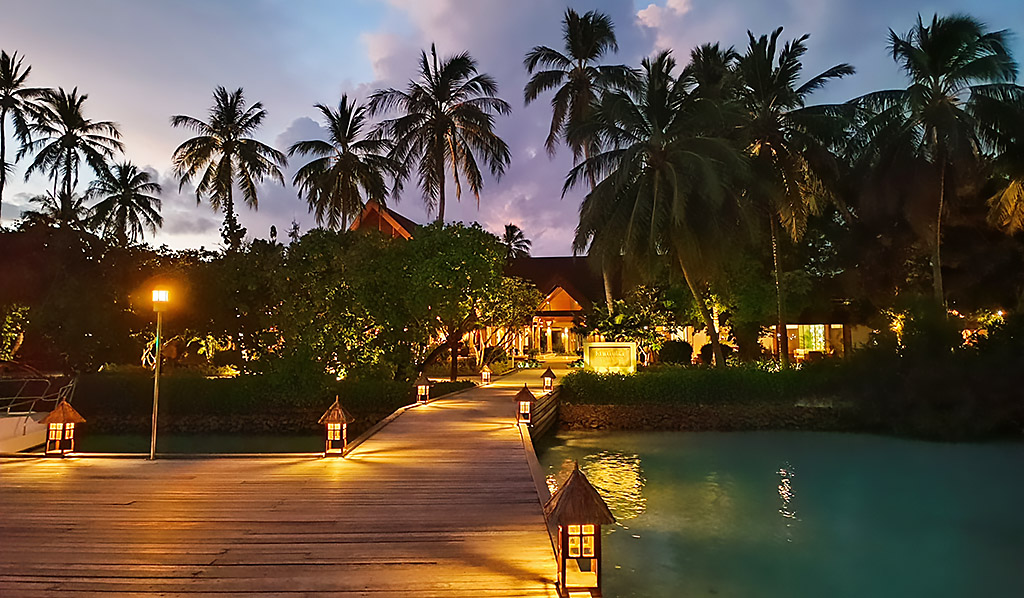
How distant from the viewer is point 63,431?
9531 millimetres

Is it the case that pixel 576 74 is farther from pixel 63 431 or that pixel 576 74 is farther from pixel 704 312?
pixel 63 431

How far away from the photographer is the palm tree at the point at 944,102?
→ 18.6 m

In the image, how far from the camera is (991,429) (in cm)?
1661

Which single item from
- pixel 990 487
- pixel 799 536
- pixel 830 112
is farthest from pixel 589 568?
pixel 830 112

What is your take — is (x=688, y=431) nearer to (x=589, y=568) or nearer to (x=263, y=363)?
(x=263, y=363)

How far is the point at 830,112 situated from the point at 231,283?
19.7 meters

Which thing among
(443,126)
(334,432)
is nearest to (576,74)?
(443,126)

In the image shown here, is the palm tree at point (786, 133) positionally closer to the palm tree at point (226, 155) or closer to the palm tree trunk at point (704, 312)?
the palm tree trunk at point (704, 312)

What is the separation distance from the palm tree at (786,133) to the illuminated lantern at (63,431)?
18.5 m

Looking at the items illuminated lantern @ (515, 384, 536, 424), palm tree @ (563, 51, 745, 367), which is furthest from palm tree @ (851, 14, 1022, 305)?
illuminated lantern @ (515, 384, 536, 424)

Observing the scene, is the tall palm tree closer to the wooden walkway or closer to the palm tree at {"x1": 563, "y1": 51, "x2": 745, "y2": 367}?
the palm tree at {"x1": 563, "y1": 51, "x2": 745, "y2": 367}

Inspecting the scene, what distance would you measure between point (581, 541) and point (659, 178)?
1587 centimetres

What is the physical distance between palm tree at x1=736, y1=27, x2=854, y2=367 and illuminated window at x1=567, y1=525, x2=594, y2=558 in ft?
57.1

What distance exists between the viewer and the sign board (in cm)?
2055
